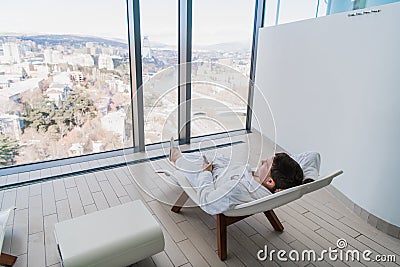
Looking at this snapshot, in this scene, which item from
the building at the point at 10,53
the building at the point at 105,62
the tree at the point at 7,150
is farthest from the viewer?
the building at the point at 105,62

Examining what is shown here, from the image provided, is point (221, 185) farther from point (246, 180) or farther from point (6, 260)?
point (6, 260)

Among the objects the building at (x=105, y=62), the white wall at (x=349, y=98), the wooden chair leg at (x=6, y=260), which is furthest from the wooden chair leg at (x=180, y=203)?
the building at (x=105, y=62)

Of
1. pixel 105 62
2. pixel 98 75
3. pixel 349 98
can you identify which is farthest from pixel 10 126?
pixel 349 98

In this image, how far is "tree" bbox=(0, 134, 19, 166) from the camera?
8.25 ft

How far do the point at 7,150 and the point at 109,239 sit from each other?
199cm

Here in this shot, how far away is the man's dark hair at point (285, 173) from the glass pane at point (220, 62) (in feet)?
4.42

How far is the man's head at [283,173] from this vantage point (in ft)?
5.16

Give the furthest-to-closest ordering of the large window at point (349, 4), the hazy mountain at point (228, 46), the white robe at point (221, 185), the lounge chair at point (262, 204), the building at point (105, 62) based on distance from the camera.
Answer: the hazy mountain at point (228, 46) → the building at point (105, 62) → the large window at point (349, 4) → the white robe at point (221, 185) → the lounge chair at point (262, 204)

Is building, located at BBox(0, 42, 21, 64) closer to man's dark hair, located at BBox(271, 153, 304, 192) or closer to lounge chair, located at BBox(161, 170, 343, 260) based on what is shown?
Result: lounge chair, located at BBox(161, 170, 343, 260)

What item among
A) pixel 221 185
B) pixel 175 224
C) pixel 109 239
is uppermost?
pixel 221 185

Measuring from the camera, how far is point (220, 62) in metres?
3.32

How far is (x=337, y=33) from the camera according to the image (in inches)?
88.6

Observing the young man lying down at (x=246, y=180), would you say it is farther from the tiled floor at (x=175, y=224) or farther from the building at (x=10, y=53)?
the building at (x=10, y=53)

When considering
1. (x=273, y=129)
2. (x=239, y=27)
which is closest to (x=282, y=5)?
(x=239, y=27)
